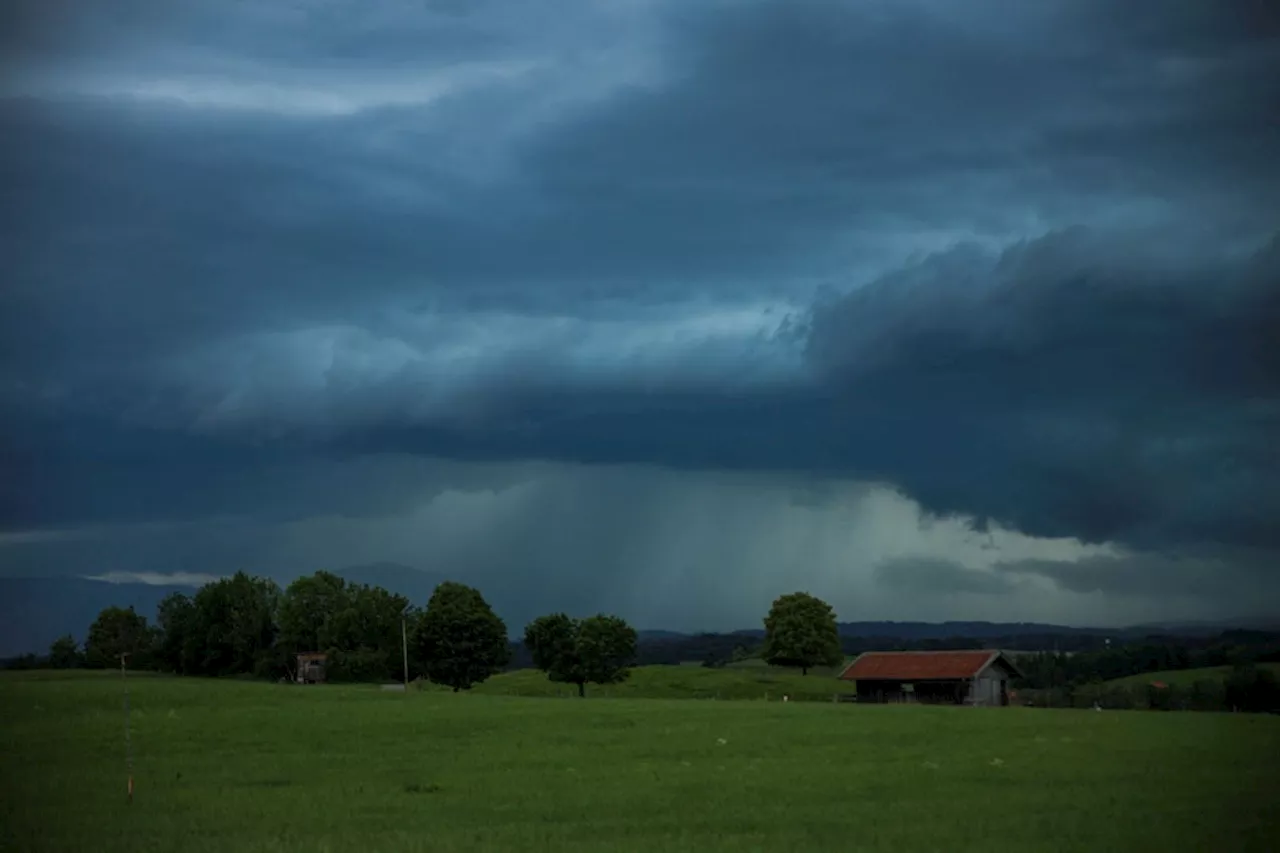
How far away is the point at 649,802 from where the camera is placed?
32.8 meters

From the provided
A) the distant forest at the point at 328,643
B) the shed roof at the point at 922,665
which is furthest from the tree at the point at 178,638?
the shed roof at the point at 922,665

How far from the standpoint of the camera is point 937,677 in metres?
96.2

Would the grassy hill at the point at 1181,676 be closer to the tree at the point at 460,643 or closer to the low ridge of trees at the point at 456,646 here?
the low ridge of trees at the point at 456,646

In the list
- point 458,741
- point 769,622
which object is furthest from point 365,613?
point 458,741

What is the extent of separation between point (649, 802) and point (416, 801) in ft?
21.2

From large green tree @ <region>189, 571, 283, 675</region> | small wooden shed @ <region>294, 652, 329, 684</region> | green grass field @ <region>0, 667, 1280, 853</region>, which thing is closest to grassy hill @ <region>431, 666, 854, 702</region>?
small wooden shed @ <region>294, 652, 329, 684</region>

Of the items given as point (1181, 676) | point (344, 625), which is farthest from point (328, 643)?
point (1181, 676)

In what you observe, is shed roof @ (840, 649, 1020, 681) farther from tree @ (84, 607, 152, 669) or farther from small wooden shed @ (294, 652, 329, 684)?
tree @ (84, 607, 152, 669)

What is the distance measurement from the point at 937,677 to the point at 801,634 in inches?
1765

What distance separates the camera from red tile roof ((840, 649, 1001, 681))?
3797 inches

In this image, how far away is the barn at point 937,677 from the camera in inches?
3762

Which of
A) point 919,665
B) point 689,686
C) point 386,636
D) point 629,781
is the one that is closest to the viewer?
point 629,781

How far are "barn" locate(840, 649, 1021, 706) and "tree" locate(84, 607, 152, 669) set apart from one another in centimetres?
10729

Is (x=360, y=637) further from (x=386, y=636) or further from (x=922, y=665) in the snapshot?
(x=922, y=665)
